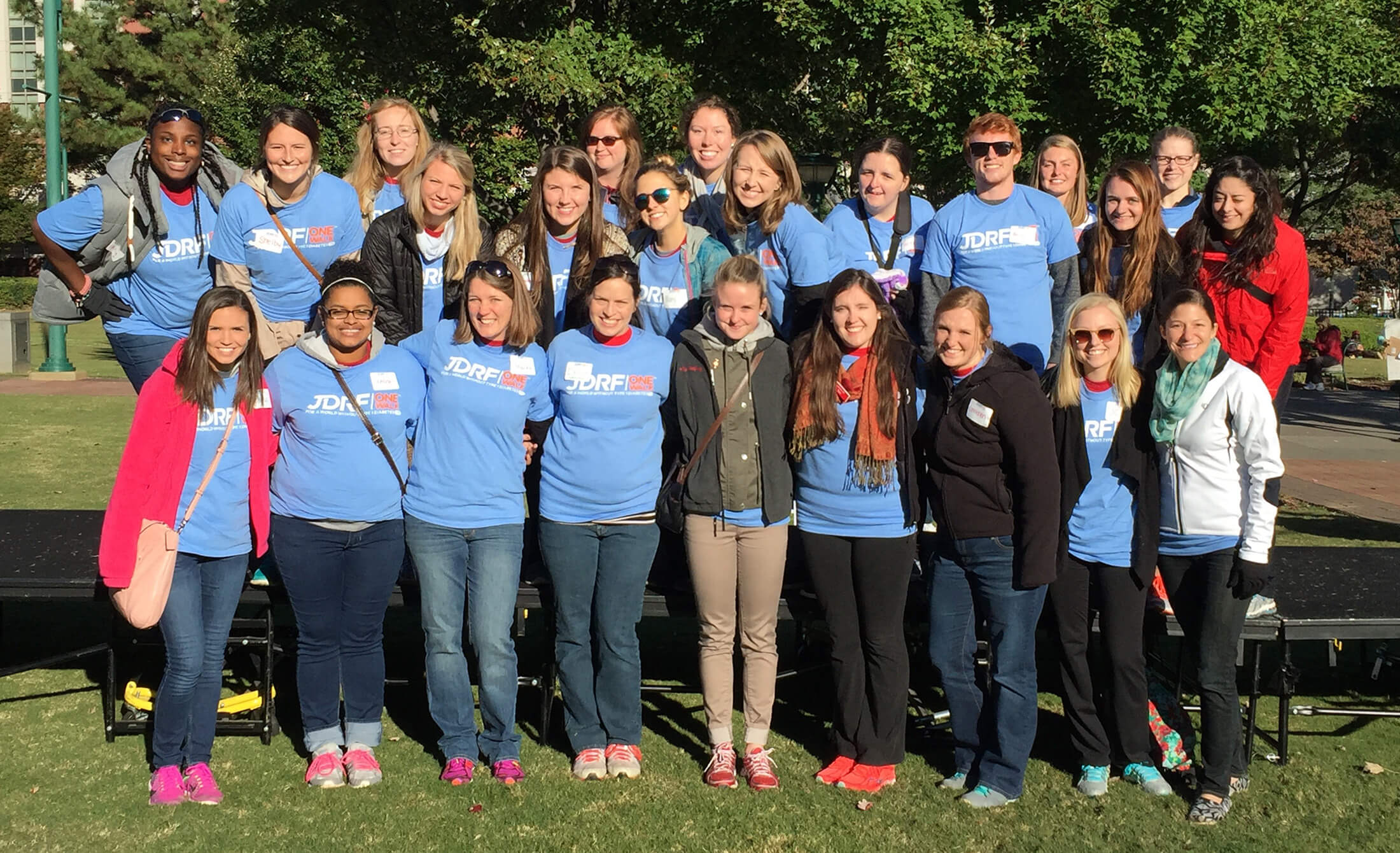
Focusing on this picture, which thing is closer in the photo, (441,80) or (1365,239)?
(441,80)

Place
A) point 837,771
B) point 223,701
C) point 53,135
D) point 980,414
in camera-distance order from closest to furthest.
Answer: point 980,414, point 837,771, point 223,701, point 53,135

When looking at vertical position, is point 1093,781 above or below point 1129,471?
below

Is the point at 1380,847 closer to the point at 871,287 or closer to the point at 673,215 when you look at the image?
the point at 871,287

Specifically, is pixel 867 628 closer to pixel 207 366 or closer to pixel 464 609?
Answer: pixel 464 609

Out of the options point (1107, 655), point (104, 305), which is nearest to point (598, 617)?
point (1107, 655)

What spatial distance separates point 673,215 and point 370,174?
175 cm

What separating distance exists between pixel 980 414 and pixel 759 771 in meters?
1.62

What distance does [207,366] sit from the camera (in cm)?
463

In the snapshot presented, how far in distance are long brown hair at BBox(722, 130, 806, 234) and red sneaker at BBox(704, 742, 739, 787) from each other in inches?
82.5

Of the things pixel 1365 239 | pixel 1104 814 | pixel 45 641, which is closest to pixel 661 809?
pixel 1104 814

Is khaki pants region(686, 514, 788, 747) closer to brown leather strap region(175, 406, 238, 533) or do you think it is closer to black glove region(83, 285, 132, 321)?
brown leather strap region(175, 406, 238, 533)

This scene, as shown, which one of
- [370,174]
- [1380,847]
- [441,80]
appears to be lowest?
[1380,847]

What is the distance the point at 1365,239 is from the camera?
174 feet

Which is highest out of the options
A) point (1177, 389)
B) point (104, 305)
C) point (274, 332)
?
point (104, 305)
